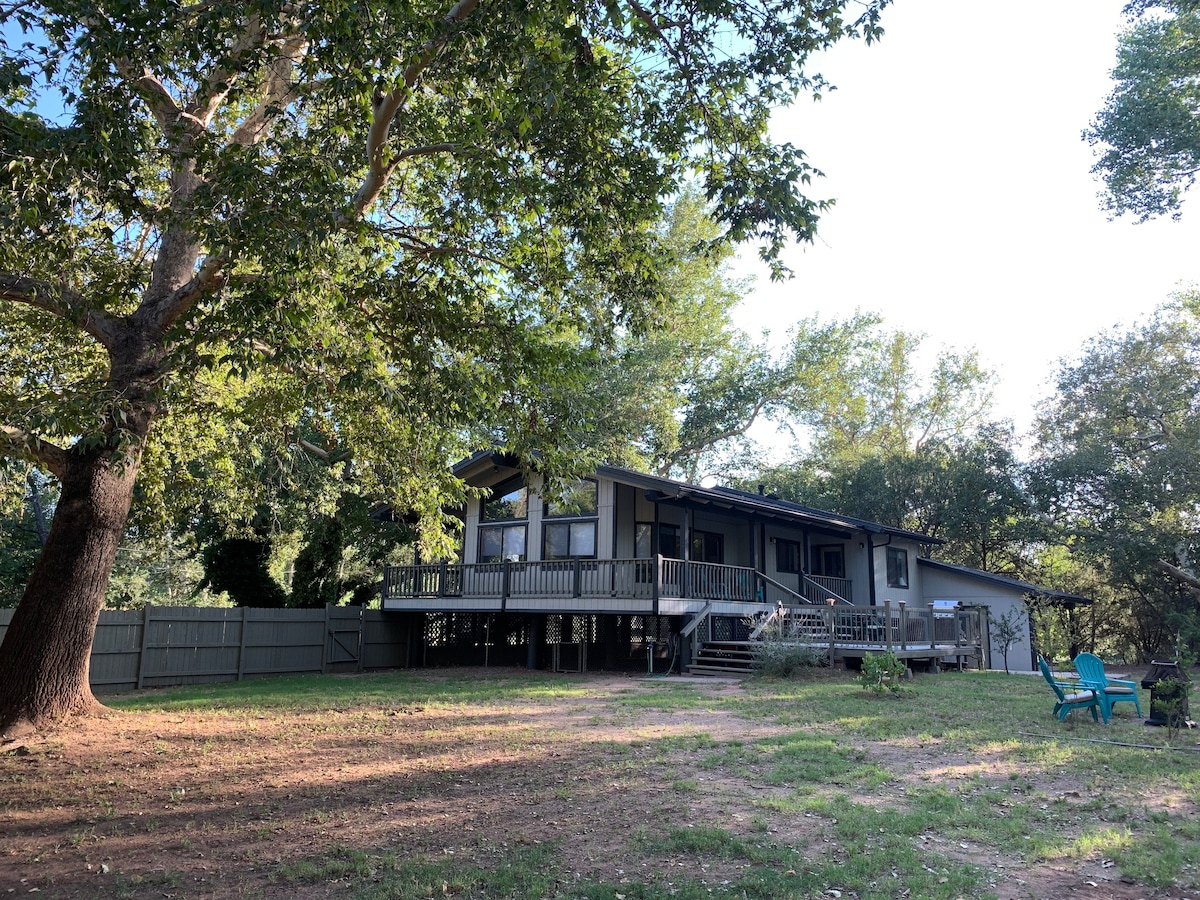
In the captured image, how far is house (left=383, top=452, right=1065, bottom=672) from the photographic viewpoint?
19.0 meters

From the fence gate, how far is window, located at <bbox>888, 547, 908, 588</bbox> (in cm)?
1713

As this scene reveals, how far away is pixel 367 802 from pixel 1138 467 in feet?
99.5

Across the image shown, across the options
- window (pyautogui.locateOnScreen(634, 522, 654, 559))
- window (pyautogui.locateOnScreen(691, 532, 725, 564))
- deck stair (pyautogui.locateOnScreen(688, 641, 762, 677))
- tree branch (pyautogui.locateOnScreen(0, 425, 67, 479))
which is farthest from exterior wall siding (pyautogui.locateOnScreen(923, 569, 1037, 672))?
tree branch (pyautogui.locateOnScreen(0, 425, 67, 479))

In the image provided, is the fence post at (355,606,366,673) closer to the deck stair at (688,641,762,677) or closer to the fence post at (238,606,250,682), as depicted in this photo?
the fence post at (238,606,250,682)

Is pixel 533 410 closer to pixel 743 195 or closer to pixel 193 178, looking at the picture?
pixel 743 195

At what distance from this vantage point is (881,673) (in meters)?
13.9

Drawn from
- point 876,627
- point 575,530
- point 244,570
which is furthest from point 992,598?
point 244,570

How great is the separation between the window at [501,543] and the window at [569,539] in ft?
2.51

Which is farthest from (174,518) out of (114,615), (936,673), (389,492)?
(936,673)

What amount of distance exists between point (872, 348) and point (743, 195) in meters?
35.2

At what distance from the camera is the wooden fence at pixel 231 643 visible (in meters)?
16.8

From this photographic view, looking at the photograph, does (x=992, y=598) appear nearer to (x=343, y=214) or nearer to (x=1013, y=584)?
(x=1013, y=584)

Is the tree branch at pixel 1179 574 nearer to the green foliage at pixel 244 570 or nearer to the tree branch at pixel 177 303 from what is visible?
the green foliage at pixel 244 570

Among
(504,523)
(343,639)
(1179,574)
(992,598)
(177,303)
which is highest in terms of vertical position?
(177,303)
